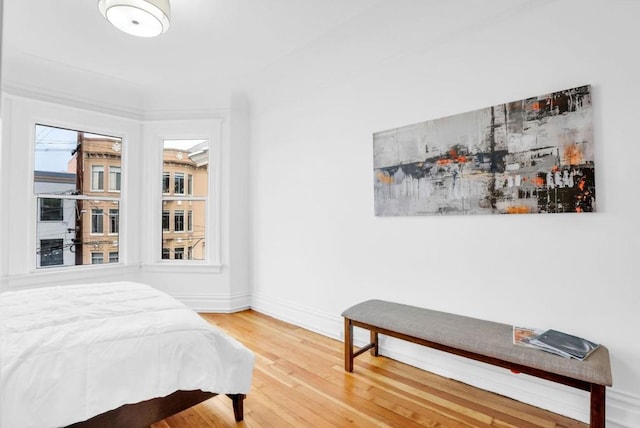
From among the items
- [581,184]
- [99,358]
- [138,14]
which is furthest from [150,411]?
[581,184]

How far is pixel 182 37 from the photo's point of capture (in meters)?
3.15

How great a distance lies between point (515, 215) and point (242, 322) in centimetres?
286

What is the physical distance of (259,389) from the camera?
2.48 metres

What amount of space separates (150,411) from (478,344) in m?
1.83

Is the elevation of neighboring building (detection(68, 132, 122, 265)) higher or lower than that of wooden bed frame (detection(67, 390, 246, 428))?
higher

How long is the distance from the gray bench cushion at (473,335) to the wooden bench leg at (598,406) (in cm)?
7

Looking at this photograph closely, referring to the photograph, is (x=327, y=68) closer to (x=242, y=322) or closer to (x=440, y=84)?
(x=440, y=84)

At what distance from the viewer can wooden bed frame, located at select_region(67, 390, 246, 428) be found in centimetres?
176

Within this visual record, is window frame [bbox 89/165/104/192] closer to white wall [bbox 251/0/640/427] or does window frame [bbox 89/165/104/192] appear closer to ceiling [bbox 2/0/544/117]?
ceiling [bbox 2/0/544/117]

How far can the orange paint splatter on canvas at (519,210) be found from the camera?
2.32m

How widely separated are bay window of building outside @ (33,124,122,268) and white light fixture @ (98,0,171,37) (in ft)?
6.71

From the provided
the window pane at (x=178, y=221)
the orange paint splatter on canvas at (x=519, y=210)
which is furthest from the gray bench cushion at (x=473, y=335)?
the window pane at (x=178, y=221)

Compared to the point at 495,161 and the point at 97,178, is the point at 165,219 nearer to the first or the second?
the point at 97,178

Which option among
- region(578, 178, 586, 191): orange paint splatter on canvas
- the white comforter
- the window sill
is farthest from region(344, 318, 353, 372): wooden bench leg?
the window sill
